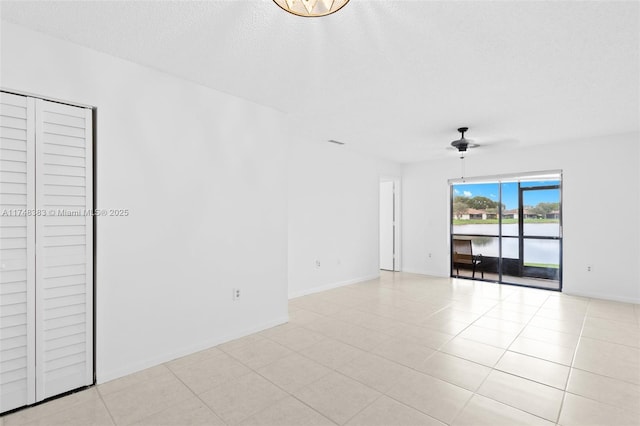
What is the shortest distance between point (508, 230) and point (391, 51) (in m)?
5.86

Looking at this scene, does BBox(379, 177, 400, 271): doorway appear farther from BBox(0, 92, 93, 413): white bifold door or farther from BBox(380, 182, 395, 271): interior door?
BBox(0, 92, 93, 413): white bifold door

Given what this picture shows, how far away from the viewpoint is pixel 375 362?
263cm

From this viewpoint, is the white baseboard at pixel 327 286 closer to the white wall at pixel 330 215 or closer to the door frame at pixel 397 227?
the white wall at pixel 330 215

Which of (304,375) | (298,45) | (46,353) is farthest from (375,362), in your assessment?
(298,45)

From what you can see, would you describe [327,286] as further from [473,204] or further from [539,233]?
[539,233]

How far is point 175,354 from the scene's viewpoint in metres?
2.69

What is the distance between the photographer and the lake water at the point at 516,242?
6.29 m

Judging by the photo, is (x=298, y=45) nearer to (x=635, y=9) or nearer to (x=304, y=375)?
(x=635, y=9)

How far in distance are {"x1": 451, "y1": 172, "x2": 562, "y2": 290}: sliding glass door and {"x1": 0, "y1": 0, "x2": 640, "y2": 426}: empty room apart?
6.07 ft

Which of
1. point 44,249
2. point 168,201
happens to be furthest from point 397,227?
point 44,249

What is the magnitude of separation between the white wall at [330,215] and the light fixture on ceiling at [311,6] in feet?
9.87

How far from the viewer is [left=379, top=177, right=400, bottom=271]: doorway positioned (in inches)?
273

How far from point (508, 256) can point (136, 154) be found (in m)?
7.25

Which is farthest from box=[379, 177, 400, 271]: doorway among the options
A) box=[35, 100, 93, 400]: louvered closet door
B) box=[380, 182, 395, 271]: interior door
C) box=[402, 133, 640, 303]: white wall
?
Result: box=[35, 100, 93, 400]: louvered closet door
